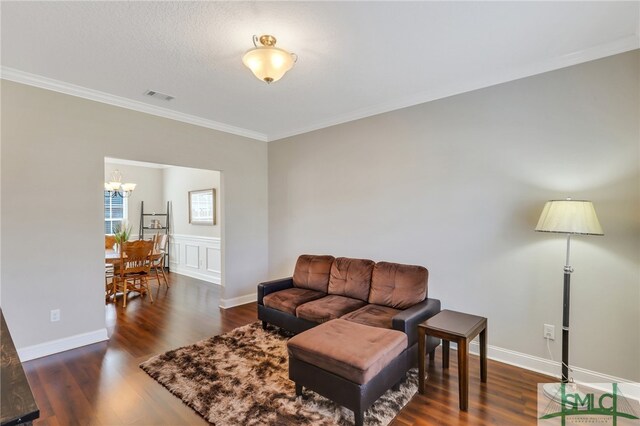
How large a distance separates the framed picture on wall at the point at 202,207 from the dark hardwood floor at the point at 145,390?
10.0 ft

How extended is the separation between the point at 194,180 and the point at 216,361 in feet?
16.7

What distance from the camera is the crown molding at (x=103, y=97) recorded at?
9.56 ft

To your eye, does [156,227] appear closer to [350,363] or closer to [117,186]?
[117,186]

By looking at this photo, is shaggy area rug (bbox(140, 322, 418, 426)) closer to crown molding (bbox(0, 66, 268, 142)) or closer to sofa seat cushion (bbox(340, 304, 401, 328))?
sofa seat cushion (bbox(340, 304, 401, 328))

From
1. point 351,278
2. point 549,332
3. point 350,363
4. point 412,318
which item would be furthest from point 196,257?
point 549,332

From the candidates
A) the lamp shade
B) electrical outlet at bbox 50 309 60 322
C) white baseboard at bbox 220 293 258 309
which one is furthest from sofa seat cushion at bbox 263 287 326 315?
the lamp shade

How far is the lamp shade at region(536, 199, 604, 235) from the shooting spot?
7.28 feet

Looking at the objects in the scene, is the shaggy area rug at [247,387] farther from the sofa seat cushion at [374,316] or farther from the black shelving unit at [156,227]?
the black shelving unit at [156,227]

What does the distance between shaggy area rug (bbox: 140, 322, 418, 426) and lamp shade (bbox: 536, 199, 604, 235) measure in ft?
5.59

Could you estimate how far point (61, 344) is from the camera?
3.16 m

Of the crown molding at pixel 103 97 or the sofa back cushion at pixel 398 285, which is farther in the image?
the sofa back cushion at pixel 398 285

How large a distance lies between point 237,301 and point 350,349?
122 inches

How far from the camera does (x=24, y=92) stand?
2.98 m

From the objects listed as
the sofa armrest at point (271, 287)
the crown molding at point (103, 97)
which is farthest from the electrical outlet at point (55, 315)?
the crown molding at point (103, 97)
